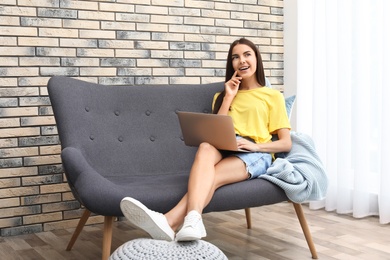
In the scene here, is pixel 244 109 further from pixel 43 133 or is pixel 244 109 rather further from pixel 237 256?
pixel 43 133

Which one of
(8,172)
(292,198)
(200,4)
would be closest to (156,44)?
(200,4)

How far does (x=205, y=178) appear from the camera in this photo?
2.58 m

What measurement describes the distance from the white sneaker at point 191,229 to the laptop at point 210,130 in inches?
17.6

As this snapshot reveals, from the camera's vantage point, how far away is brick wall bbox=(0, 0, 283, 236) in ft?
11.2

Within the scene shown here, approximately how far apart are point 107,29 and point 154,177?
118 centimetres

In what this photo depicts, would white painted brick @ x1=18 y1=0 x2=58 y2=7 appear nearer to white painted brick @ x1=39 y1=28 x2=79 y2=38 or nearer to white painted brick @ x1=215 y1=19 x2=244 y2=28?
white painted brick @ x1=39 y1=28 x2=79 y2=38

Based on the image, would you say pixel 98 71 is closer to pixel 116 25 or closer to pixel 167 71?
pixel 116 25

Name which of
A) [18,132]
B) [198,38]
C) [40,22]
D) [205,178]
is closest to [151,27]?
[198,38]

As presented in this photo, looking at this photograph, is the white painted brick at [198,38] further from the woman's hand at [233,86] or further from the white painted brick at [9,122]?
the white painted brick at [9,122]

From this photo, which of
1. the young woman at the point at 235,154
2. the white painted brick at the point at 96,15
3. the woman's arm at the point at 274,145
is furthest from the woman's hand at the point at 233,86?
the white painted brick at the point at 96,15

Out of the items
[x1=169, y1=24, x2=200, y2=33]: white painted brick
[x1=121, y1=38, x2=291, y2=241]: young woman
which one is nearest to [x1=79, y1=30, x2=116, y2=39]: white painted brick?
[x1=169, y1=24, x2=200, y2=33]: white painted brick

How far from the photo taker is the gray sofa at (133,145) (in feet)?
8.52

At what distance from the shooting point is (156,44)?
3.85 metres

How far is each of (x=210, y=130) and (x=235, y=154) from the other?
0.71ft
